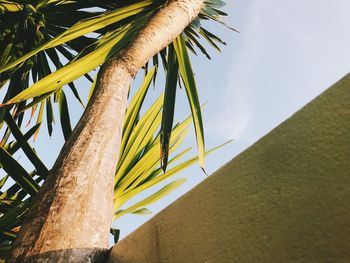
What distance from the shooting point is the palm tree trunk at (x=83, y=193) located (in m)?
0.74

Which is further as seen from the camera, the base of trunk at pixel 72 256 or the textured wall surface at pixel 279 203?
the base of trunk at pixel 72 256

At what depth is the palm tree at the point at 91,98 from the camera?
2.56ft

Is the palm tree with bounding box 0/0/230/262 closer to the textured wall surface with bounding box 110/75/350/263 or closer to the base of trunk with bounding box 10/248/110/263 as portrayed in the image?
the base of trunk with bounding box 10/248/110/263

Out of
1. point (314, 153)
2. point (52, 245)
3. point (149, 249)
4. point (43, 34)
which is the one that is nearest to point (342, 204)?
point (314, 153)

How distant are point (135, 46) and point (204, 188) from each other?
955mm

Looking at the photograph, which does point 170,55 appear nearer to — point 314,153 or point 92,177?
point 92,177

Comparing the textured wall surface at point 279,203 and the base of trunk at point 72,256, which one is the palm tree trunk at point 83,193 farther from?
the textured wall surface at point 279,203

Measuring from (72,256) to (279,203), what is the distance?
0.47m

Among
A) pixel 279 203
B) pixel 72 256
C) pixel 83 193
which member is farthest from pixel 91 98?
pixel 279 203

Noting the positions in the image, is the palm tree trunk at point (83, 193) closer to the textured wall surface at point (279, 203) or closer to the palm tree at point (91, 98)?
the palm tree at point (91, 98)

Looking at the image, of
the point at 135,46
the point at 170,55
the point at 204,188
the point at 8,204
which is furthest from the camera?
the point at 8,204

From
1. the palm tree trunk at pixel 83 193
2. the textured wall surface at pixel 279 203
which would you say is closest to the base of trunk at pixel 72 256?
the palm tree trunk at pixel 83 193

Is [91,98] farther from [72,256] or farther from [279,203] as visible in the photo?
[279,203]

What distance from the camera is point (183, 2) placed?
1890 millimetres
